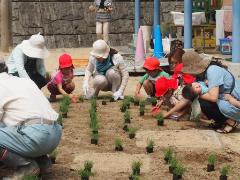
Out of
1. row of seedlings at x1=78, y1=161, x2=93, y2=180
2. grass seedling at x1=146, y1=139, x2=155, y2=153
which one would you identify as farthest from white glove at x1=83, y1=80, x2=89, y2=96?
row of seedlings at x1=78, y1=161, x2=93, y2=180

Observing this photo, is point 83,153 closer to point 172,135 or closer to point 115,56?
point 172,135

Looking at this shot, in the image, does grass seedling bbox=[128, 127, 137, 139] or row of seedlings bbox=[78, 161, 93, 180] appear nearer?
row of seedlings bbox=[78, 161, 93, 180]

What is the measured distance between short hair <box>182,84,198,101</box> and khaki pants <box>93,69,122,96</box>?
1.84 metres

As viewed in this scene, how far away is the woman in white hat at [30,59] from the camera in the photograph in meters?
6.89

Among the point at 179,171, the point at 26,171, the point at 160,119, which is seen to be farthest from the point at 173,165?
the point at 160,119

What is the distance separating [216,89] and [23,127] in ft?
7.36

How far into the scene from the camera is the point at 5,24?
15.8 meters

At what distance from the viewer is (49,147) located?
4.65 meters

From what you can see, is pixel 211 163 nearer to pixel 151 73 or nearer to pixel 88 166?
pixel 88 166

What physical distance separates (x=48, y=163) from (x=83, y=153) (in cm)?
82

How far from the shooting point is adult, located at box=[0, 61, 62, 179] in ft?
14.9

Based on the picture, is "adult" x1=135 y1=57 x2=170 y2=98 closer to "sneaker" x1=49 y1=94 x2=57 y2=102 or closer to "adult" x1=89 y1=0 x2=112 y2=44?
"sneaker" x1=49 y1=94 x2=57 y2=102

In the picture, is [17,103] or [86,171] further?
[86,171]

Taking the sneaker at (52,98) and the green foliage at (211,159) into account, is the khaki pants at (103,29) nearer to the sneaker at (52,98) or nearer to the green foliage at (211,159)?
the sneaker at (52,98)
